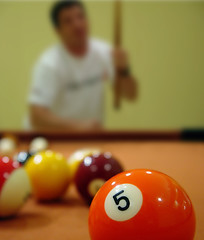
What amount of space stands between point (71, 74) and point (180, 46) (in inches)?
77.6

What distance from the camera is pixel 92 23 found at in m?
4.50

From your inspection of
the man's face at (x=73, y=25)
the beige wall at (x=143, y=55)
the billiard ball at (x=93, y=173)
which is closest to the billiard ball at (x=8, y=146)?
the billiard ball at (x=93, y=173)

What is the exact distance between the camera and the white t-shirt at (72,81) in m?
3.09

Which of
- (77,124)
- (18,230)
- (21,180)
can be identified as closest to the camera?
(18,230)

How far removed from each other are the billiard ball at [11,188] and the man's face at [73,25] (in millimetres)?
2339

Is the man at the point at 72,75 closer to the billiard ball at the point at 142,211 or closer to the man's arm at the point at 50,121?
the man's arm at the point at 50,121

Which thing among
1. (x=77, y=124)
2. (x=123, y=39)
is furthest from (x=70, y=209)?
(x=123, y=39)

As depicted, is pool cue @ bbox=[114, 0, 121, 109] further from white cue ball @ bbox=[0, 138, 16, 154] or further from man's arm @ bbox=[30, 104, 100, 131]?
white cue ball @ bbox=[0, 138, 16, 154]

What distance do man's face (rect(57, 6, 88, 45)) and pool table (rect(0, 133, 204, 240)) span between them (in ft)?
3.83

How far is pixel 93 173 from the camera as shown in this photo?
102cm

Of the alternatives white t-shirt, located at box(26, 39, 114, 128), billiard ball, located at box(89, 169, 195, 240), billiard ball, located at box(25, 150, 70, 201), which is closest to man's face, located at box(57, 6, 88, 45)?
white t-shirt, located at box(26, 39, 114, 128)

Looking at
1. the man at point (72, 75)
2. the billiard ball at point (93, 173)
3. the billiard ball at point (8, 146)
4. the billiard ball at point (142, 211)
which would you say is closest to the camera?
the billiard ball at point (142, 211)

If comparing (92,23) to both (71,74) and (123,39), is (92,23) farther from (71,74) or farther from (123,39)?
(71,74)

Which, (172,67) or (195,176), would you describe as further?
(172,67)
